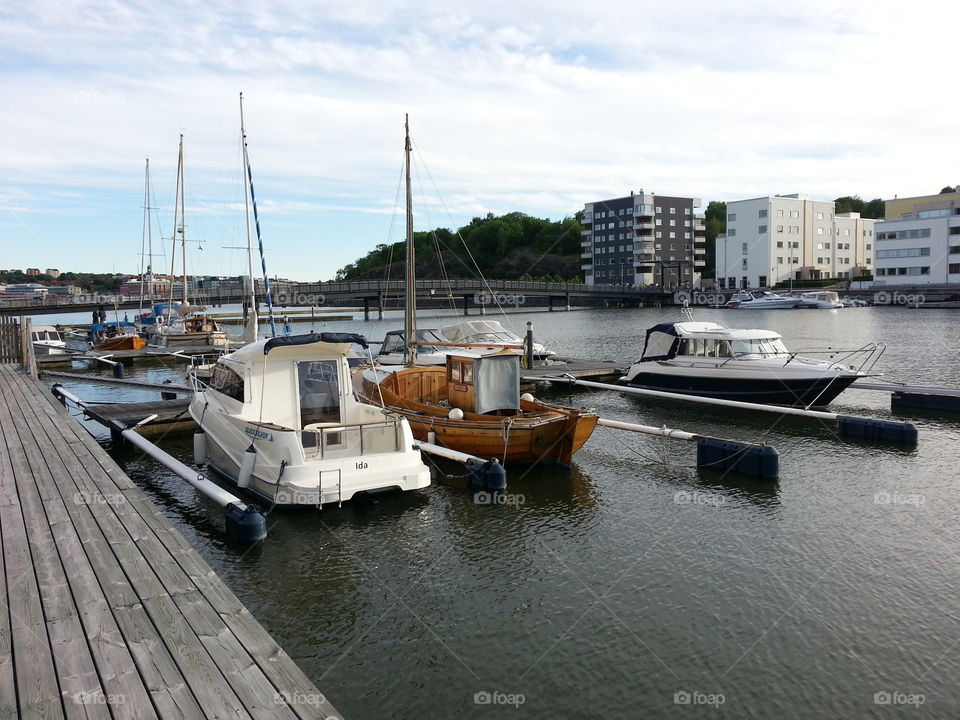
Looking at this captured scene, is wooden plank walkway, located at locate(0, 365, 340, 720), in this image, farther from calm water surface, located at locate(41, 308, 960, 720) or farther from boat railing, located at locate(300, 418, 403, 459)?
boat railing, located at locate(300, 418, 403, 459)

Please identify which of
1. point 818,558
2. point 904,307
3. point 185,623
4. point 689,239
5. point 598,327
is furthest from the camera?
point 689,239

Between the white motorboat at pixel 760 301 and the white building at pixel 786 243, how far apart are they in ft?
38.2

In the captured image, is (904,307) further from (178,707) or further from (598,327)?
(178,707)

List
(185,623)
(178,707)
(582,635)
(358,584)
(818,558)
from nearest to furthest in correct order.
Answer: (178,707), (185,623), (582,635), (358,584), (818,558)

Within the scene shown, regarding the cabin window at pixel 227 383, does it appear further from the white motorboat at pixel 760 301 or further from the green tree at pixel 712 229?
the green tree at pixel 712 229

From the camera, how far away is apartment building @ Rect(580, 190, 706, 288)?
134m

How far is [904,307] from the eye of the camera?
323 ft

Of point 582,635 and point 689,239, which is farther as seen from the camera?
point 689,239

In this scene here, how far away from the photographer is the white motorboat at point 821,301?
99594 millimetres

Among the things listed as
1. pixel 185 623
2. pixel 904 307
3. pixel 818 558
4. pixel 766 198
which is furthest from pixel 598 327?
pixel 185 623

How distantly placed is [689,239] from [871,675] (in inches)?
5458

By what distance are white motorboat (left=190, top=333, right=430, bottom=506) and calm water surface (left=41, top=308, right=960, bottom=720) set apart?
2.80ft

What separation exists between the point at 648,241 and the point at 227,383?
410 feet

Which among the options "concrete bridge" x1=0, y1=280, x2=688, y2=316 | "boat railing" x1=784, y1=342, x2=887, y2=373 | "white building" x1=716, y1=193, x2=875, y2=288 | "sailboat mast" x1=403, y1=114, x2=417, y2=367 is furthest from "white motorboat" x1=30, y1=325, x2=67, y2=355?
"white building" x1=716, y1=193, x2=875, y2=288
